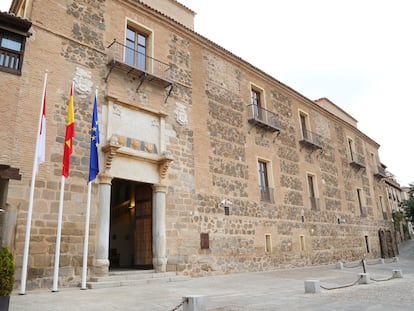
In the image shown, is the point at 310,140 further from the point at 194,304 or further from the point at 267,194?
the point at 194,304

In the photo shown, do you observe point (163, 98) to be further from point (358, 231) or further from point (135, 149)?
point (358, 231)

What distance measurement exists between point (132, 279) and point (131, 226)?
4936 mm

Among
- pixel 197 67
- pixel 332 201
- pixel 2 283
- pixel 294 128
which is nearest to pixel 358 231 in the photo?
pixel 332 201

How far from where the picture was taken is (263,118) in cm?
1542

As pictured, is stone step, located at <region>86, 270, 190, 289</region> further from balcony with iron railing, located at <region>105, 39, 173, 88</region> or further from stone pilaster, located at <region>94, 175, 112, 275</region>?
balcony with iron railing, located at <region>105, 39, 173, 88</region>

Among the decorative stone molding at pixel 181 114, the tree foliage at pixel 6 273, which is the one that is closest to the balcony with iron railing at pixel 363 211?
the decorative stone molding at pixel 181 114

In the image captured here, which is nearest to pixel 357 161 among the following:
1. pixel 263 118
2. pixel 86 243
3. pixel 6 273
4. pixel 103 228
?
pixel 263 118

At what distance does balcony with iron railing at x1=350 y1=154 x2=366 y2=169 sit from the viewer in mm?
22316

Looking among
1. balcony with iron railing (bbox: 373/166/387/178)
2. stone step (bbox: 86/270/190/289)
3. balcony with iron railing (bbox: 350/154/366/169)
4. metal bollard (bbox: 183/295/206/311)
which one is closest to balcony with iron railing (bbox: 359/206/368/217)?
balcony with iron railing (bbox: 350/154/366/169)

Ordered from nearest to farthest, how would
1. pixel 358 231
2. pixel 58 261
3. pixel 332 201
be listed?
pixel 58 261, pixel 332 201, pixel 358 231

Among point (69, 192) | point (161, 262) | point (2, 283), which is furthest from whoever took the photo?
point (161, 262)

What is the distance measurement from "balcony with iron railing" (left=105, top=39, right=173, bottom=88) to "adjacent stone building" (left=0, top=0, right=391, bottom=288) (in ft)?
0.14

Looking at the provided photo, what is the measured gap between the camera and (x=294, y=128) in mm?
17375

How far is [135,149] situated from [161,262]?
348 centimetres
